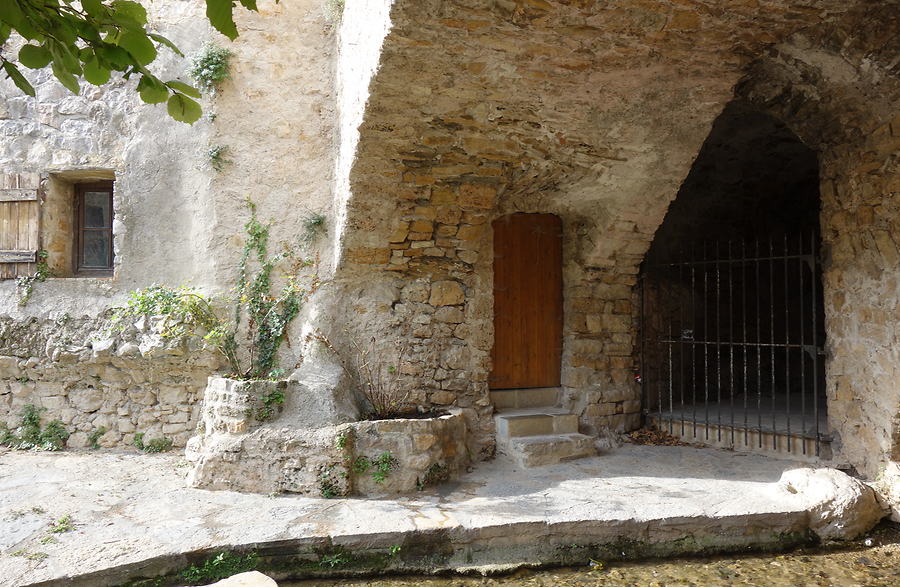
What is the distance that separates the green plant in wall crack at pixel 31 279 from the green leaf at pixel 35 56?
4.65 metres

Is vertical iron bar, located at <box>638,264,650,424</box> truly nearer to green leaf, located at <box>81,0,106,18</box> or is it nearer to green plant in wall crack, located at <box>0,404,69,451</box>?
green leaf, located at <box>81,0,106,18</box>

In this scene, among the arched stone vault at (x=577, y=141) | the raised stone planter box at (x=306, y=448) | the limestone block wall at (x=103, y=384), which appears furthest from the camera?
the limestone block wall at (x=103, y=384)

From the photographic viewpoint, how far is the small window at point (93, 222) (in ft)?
19.1

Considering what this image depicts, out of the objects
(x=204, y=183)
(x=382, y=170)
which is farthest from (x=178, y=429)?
(x=382, y=170)

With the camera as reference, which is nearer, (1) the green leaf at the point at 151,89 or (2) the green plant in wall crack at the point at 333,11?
(1) the green leaf at the point at 151,89

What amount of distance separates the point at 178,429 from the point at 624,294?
447 centimetres

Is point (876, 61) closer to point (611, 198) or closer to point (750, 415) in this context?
point (611, 198)

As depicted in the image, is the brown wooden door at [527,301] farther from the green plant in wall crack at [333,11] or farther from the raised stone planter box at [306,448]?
the green plant in wall crack at [333,11]

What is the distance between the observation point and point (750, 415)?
18.9 feet

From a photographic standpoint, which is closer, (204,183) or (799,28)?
(799,28)

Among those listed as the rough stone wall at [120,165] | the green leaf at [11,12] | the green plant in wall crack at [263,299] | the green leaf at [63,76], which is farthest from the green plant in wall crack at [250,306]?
the green leaf at [11,12]

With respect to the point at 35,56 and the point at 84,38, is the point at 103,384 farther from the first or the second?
the point at 84,38

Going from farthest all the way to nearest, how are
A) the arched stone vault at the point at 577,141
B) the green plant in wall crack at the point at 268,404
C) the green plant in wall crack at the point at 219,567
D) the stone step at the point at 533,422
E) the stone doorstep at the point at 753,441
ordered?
the stone step at the point at 533,422, the stone doorstep at the point at 753,441, the green plant in wall crack at the point at 268,404, the arched stone vault at the point at 577,141, the green plant in wall crack at the point at 219,567

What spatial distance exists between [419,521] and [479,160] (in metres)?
2.64
